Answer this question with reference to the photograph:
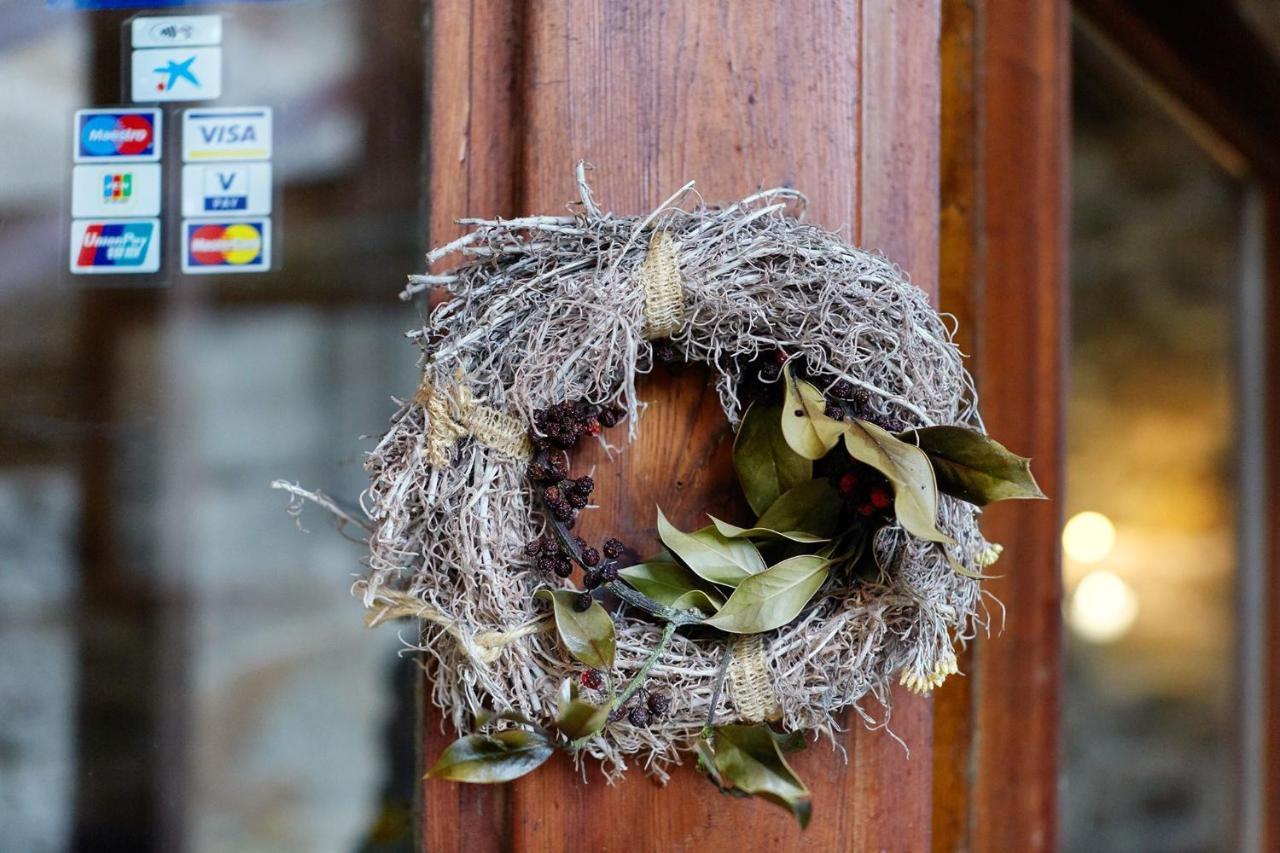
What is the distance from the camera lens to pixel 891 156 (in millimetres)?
896

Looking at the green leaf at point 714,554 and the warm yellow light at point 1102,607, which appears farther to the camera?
the warm yellow light at point 1102,607

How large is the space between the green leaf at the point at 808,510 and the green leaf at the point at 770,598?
0.13ft

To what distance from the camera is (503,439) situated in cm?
73

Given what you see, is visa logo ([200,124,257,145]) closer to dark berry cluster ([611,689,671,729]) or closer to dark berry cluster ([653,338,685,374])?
dark berry cluster ([653,338,685,374])

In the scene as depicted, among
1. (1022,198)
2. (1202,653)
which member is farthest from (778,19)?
(1202,653)

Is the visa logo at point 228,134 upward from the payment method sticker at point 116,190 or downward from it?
upward

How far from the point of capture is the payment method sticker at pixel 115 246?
97 cm

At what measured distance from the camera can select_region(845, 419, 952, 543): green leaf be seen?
625mm

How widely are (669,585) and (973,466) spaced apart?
0.25 meters

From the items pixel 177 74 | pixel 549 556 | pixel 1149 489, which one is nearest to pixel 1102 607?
pixel 1149 489

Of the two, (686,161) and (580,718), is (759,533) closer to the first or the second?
(580,718)

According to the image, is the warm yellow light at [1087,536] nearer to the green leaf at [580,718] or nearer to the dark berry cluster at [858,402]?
the dark berry cluster at [858,402]

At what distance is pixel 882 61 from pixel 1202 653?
221 centimetres

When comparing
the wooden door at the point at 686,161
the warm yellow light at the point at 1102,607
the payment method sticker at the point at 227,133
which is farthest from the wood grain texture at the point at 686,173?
the warm yellow light at the point at 1102,607
